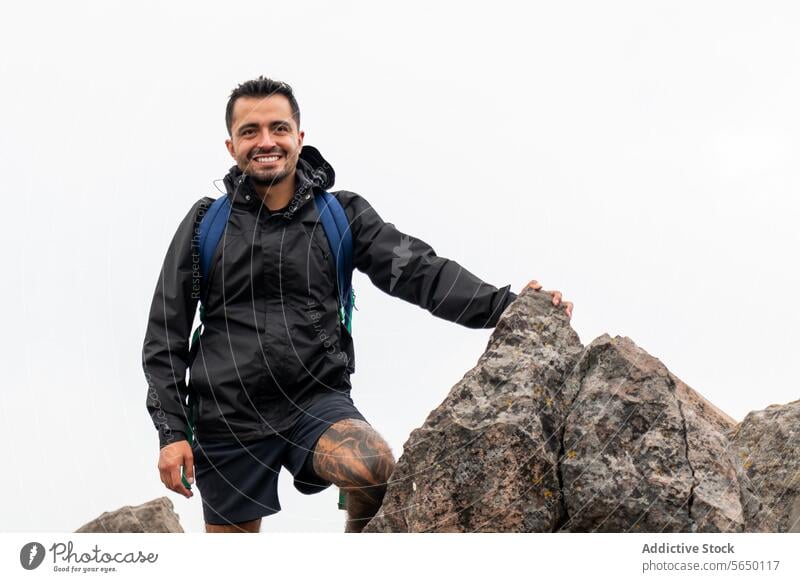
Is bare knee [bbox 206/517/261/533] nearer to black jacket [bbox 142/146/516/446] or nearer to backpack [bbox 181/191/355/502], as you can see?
backpack [bbox 181/191/355/502]

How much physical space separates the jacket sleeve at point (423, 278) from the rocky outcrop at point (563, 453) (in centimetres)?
28

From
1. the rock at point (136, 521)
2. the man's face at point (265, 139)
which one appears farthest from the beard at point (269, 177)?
the rock at point (136, 521)

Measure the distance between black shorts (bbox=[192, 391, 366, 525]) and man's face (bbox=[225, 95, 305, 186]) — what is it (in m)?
1.70

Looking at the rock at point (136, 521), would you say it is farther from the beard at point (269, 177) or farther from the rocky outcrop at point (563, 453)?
the beard at point (269, 177)

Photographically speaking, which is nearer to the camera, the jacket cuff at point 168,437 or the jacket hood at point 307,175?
the jacket cuff at point 168,437

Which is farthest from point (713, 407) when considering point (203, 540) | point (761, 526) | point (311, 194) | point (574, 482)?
point (203, 540)

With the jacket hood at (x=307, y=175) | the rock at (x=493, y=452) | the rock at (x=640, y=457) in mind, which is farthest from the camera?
the jacket hood at (x=307, y=175)

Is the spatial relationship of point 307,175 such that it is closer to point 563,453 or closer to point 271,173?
point 271,173

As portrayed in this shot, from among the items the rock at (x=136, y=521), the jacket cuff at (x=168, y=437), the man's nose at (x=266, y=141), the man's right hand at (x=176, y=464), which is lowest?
the rock at (x=136, y=521)

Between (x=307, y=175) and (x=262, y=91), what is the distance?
71cm

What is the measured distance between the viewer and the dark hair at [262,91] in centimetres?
839

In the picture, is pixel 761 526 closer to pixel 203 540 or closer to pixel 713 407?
pixel 713 407

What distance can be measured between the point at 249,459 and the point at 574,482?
236 cm

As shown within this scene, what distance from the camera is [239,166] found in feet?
27.3
